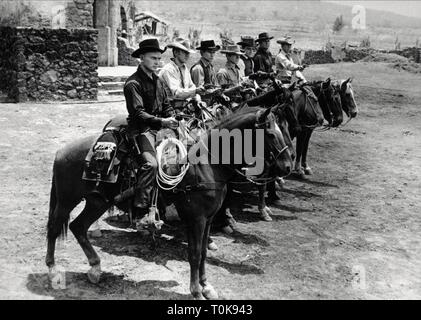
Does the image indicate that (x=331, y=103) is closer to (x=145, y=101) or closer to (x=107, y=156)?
(x=145, y=101)

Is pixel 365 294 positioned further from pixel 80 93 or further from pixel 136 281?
pixel 80 93

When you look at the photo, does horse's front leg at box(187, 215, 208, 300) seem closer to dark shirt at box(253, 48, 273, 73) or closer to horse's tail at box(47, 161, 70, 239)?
horse's tail at box(47, 161, 70, 239)

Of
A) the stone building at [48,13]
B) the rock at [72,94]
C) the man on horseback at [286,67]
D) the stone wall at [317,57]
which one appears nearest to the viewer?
the man on horseback at [286,67]

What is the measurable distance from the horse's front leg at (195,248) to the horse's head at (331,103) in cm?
617

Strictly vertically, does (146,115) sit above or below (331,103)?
above

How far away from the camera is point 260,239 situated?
768 centimetres

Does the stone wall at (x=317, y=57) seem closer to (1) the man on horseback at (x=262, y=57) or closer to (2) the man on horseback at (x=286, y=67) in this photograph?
(2) the man on horseback at (x=286, y=67)

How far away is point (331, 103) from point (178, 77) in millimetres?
4309

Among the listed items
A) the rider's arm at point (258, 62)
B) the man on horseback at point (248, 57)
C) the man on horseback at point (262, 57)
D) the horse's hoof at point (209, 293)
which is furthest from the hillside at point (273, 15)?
the horse's hoof at point (209, 293)

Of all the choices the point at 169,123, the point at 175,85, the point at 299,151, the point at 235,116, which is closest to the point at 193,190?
the point at 169,123

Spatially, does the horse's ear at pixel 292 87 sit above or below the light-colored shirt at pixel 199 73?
below

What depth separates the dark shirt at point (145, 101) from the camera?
5.80m
